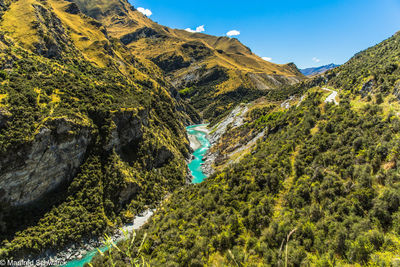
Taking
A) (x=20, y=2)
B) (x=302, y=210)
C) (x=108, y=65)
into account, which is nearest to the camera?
(x=302, y=210)

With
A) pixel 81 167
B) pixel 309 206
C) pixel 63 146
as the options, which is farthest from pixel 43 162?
pixel 309 206

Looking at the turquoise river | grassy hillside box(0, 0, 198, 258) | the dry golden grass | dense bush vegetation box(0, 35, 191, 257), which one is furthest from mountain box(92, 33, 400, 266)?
the dry golden grass

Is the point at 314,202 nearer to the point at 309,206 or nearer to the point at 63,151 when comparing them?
the point at 309,206

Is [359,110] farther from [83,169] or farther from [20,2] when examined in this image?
[20,2]

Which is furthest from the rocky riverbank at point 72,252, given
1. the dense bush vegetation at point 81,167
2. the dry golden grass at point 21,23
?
the dry golden grass at point 21,23

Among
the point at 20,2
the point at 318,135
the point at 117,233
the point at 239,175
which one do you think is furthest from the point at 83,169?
the point at 20,2

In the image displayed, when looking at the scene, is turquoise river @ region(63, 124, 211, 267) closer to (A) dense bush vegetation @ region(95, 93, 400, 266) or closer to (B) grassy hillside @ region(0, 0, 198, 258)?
(B) grassy hillside @ region(0, 0, 198, 258)
